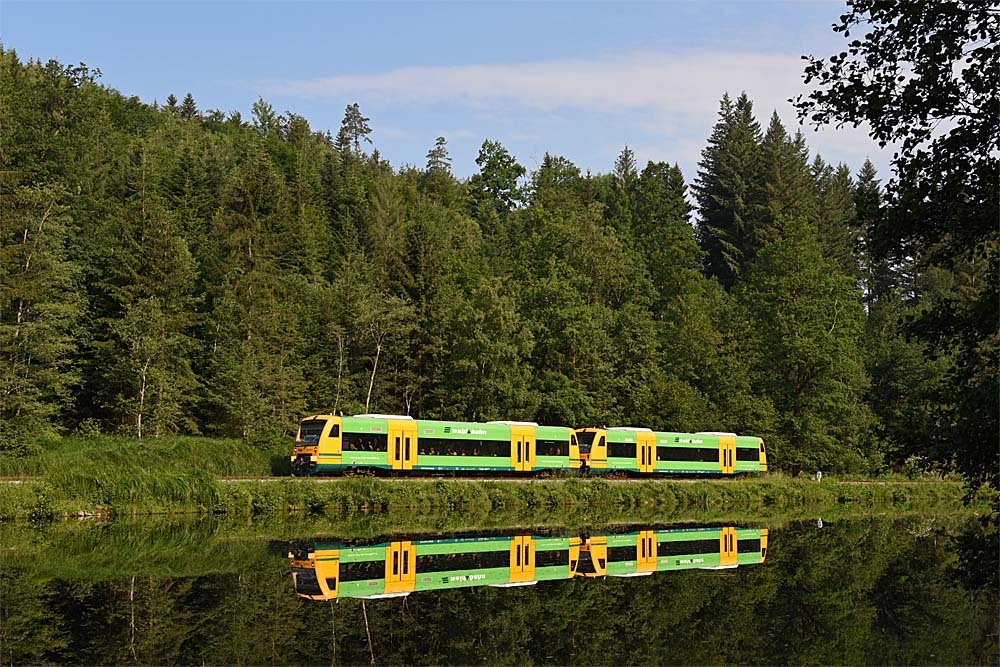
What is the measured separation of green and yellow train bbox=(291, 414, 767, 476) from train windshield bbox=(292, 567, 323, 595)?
2008 centimetres

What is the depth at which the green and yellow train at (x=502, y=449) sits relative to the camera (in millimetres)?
45625

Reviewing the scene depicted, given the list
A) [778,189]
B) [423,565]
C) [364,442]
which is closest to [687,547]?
[423,565]

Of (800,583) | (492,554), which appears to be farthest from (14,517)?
(800,583)

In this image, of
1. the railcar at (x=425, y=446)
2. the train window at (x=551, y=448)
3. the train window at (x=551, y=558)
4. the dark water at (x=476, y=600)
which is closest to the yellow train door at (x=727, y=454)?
the railcar at (x=425, y=446)

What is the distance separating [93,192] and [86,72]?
2680 centimetres

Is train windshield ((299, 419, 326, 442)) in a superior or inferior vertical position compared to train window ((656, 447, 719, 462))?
superior

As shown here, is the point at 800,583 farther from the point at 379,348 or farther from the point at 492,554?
the point at 379,348

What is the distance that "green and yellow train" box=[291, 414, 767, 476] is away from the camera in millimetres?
45625

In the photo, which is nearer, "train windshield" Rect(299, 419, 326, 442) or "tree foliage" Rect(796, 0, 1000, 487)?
"tree foliage" Rect(796, 0, 1000, 487)

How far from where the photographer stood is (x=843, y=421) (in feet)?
216

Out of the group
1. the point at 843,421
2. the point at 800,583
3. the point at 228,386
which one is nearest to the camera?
the point at 800,583

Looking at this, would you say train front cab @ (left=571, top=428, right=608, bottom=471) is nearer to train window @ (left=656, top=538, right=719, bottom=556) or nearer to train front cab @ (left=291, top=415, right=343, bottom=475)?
train front cab @ (left=291, top=415, right=343, bottom=475)

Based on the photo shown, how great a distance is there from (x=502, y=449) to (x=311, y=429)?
404 inches

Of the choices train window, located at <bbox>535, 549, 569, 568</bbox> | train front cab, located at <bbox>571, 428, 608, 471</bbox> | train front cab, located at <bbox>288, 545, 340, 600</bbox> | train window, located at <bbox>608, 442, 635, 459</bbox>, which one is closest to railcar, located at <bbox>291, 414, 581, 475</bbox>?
train front cab, located at <bbox>571, 428, 608, 471</bbox>
